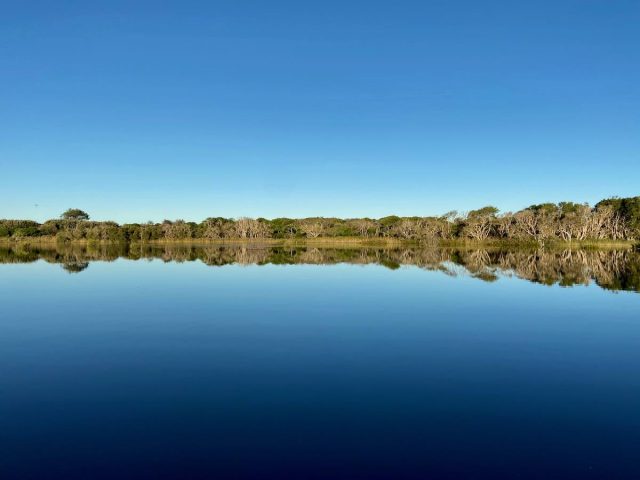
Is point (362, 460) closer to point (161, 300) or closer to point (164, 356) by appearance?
point (164, 356)

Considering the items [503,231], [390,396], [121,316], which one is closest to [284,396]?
[390,396]

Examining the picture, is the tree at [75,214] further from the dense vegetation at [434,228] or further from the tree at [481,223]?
the tree at [481,223]

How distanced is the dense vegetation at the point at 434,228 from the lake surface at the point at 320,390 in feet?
231

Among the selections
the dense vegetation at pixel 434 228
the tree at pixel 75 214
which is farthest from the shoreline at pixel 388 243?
the tree at pixel 75 214

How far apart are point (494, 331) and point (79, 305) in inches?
644

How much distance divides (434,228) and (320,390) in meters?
84.0

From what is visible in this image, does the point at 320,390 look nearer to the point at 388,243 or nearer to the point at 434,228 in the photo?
the point at 388,243

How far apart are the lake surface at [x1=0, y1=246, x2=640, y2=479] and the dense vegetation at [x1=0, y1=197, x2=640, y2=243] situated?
70.4 meters

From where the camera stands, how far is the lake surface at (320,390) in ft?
19.7

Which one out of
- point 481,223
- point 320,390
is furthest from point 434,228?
point 320,390

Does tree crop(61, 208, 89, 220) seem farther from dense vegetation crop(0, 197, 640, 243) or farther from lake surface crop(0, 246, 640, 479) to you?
lake surface crop(0, 246, 640, 479)

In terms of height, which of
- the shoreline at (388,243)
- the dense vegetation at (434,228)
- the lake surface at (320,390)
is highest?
the dense vegetation at (434,228)

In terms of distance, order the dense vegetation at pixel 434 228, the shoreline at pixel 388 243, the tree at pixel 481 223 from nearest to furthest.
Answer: the shoreline at pixel 388 243 → the dense vegetation at pixel 434 228 → the tree at pixel 481 223

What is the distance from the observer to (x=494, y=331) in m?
14.1
